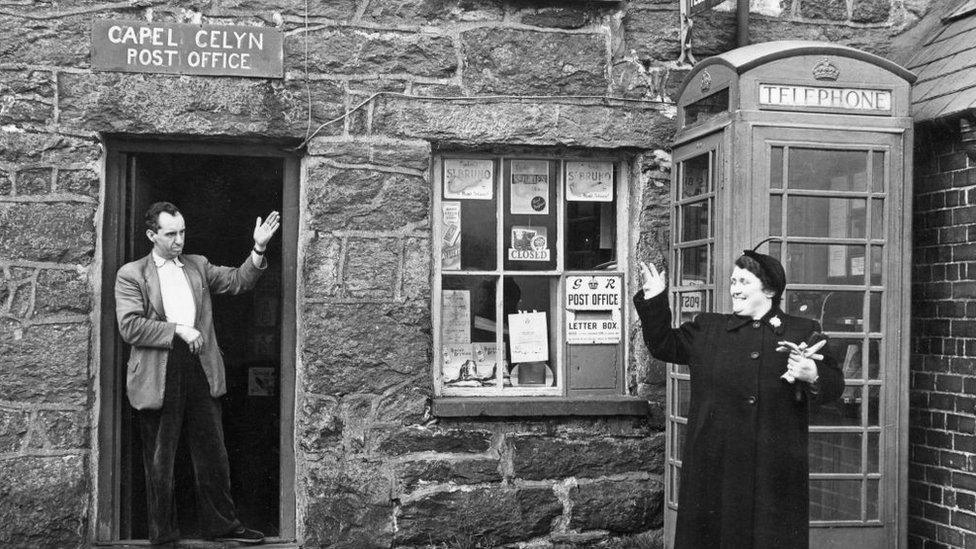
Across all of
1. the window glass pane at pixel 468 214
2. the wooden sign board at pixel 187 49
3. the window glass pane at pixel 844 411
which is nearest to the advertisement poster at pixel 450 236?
the window glass pane at pixel 468 214

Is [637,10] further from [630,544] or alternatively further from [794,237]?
[630,544]

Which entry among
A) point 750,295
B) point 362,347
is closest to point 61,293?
point 362,347

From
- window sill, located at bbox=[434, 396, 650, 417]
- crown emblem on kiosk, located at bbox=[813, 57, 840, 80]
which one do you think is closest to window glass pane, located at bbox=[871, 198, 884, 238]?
crown emblem on kiosk, located at bbox=[813, 57, 840, 80]

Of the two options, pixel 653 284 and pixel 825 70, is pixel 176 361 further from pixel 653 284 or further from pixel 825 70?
pixel 825 70

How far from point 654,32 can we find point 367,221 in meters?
2.22

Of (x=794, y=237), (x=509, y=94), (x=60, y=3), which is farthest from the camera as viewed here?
(x=509, y=94)

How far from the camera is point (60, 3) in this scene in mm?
6473

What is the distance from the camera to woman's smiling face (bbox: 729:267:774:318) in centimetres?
536

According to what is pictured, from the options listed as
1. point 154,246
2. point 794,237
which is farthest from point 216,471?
point 794,237

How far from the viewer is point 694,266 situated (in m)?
6.61

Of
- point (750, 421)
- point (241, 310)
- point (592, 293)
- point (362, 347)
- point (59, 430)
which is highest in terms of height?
point (592, 293)

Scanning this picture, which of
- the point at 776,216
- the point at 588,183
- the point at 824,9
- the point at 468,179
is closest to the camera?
the point at 776,216

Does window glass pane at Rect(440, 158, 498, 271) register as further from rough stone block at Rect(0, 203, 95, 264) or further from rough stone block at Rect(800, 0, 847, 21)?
rough stone block at Rect(800, 0, 847, 21)

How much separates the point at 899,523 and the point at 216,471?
157 inches
